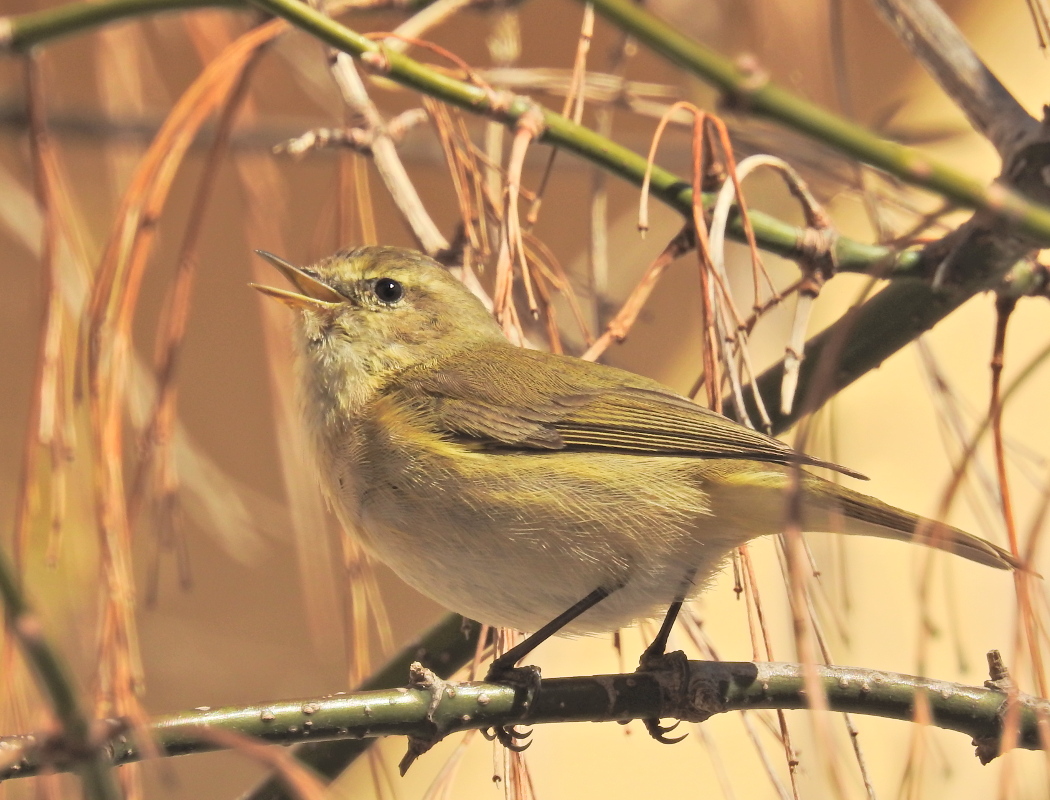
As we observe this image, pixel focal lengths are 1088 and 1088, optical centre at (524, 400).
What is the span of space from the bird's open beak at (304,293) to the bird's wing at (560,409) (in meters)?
0.22

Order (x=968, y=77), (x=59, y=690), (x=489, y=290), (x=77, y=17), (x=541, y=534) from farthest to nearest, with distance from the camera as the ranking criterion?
1. (x=489, y=290)
2. (x=541, y=534)
3. (x=77, y=17)
4. (x=968, y=77)
5. (x=59, y=690)

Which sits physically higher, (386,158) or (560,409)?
(386,158)

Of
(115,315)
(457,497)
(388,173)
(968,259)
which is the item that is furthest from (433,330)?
(968,259)

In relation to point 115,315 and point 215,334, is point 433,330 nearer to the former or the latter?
point 115,315

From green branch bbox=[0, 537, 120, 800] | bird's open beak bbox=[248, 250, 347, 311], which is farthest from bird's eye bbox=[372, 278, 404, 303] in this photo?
green branch bbox=[0, 537, 120, 800]

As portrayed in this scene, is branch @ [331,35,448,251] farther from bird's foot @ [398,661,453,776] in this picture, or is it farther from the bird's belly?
bird's foot @ [398,661,453,776]

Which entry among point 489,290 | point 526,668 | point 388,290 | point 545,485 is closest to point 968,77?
point 545,485

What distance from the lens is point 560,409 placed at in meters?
2.06

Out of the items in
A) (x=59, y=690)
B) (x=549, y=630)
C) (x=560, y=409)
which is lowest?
(x=59, y=690)

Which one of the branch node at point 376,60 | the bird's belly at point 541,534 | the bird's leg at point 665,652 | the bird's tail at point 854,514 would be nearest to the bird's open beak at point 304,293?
the bird's belly at point 541,534

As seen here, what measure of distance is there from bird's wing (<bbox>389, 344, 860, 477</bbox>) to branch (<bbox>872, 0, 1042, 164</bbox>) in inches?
25.6

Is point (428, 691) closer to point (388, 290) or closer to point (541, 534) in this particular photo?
point (541, 534)

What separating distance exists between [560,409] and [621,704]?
615 mm

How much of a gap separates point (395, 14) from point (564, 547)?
1212mm
